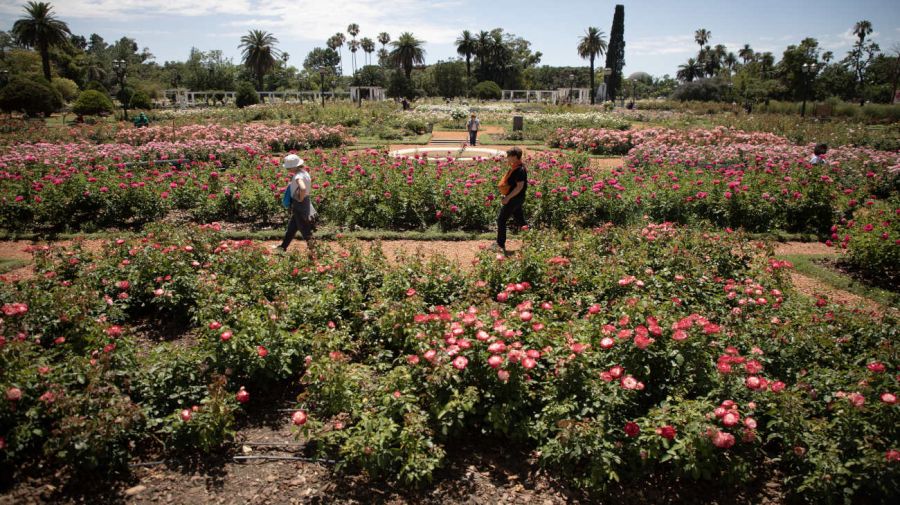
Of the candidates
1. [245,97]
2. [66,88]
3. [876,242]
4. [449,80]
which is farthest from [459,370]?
[449,80]

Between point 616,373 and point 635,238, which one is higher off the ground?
point 635,238

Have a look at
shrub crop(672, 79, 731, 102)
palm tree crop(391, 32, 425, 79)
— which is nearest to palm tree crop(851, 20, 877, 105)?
shrub crop(672, 79, 731, 102)

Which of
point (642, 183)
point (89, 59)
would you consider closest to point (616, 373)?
point (642, 183)

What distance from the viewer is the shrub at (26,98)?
2995 cm

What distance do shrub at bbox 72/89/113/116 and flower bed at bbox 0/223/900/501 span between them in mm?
33466

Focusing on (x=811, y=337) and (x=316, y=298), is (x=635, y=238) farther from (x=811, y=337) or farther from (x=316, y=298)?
(x=316, y=298)

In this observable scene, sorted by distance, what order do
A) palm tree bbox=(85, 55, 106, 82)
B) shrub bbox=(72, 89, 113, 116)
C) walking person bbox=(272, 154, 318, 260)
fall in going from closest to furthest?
walking person bbox=(272, 154, 318, 260) < shrub bbox=(72, 89, 113, 116) < palm tree bbox=(85, 55, 106, 82)

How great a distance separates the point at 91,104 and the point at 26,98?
324 cm

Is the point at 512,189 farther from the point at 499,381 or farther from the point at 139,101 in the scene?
the point at 139,101

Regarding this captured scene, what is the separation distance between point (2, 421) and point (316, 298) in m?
2.16

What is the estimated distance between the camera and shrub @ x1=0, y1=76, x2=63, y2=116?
30.0 meters

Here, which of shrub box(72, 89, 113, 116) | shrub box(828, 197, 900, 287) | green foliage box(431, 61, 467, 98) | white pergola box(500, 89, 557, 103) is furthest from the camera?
green foliage box(431, 61, 467, 98)

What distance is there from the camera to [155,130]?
57.7 feet

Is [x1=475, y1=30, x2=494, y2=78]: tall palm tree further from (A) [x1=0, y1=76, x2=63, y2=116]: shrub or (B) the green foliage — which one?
(A) [x1=0, y1=76, x2=63, y2=116]: shrub
